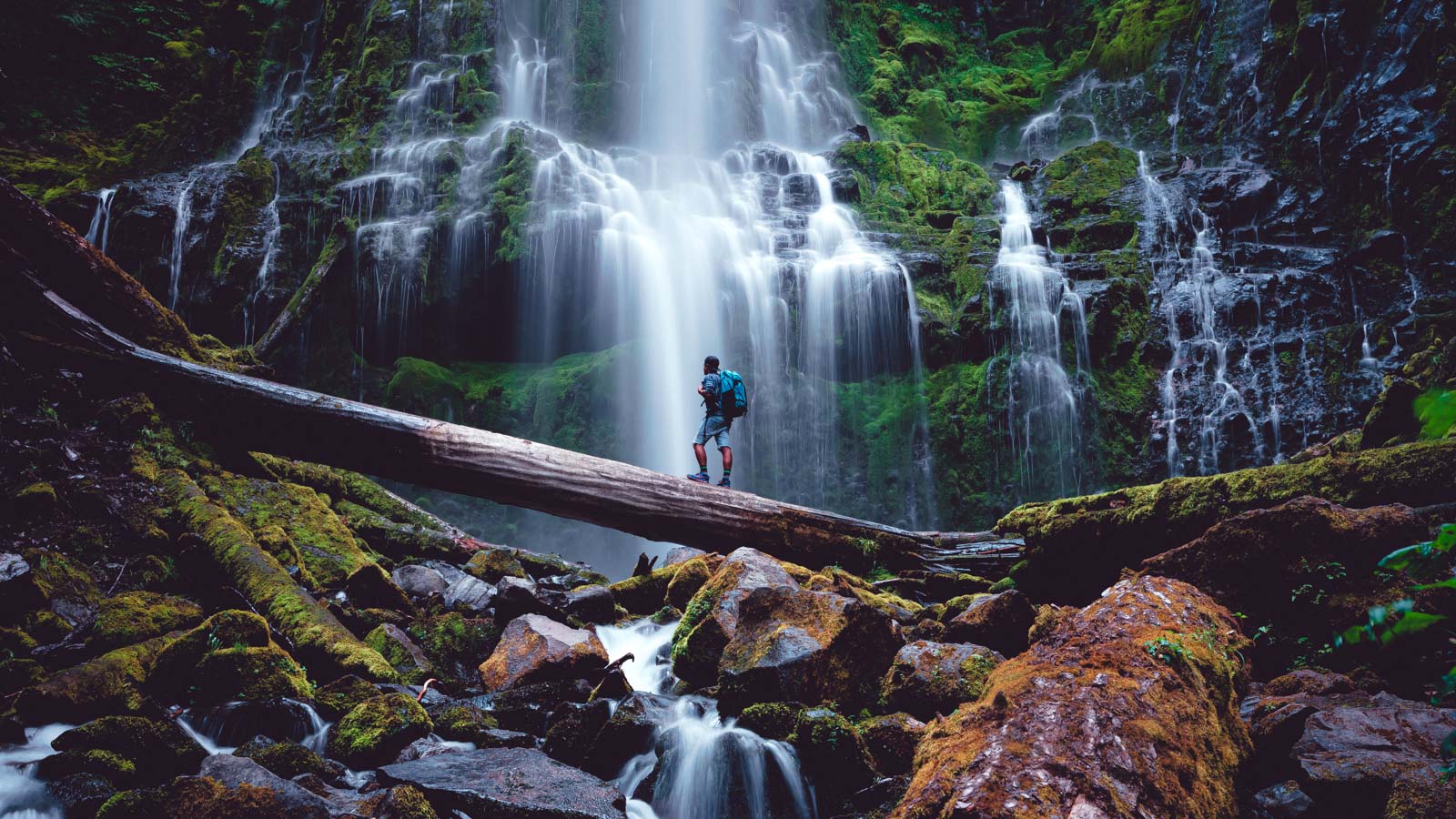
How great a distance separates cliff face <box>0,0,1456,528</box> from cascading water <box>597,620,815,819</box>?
35.3 ft

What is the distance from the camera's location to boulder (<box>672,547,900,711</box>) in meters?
4.02

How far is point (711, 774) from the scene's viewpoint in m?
3.79

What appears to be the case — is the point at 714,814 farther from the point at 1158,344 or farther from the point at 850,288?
the point at 1158,344

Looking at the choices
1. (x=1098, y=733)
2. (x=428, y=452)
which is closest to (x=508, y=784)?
(x=1098, y=733)

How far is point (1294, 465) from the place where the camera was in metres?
4.78

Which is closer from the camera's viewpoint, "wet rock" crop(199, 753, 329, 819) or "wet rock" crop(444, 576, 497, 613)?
"wet rock" crop(199, 753, 329, 819)

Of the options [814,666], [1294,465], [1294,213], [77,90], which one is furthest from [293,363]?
[1294,213]

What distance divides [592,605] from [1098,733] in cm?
489

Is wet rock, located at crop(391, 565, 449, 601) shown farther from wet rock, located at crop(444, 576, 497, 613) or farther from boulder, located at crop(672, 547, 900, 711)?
boulder, located at crop(672, 547, 900, 711)

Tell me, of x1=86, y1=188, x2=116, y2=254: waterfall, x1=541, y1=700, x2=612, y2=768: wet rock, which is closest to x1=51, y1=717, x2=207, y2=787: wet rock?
x1=541, y1=700, x2=612, y2=768: wet rock

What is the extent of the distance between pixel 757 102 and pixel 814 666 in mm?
21924

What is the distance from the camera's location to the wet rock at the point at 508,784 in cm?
309

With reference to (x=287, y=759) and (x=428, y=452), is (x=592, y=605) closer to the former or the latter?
(x=428, y=452)

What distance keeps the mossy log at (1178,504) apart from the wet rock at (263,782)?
4.87 meters
